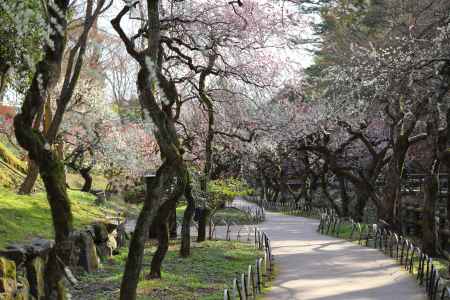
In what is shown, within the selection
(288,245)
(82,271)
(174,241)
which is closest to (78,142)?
(174,241)

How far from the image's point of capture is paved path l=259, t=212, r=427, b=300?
33.2ft

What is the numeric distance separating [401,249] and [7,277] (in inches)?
454

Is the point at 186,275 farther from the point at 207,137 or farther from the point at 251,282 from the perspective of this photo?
the point at 207,137

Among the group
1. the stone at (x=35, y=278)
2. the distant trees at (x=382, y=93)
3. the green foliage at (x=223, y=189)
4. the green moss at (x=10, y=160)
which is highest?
the distant trees at (x=382, y=93)

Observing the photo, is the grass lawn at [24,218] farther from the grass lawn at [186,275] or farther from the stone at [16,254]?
the grass lawn at [186,275]

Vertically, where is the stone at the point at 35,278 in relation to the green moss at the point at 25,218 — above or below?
below

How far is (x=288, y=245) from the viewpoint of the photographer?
59.8 feet

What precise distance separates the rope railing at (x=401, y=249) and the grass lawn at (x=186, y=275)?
154 inches

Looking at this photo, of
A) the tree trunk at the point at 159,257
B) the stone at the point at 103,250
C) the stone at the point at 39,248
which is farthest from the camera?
the stone at the point at 103,250

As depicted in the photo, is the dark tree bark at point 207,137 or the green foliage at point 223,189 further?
the green foliage at point 223,189

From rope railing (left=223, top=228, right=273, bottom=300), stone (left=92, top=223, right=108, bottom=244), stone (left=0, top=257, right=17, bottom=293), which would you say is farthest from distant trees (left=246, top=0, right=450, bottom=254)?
stone (left=92, top=223, right=108, bottom=244)

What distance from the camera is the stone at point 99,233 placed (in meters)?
13.2

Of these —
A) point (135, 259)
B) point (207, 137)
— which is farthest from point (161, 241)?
point (207, 137)

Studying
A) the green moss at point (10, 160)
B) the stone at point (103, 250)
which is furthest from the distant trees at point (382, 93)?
the green moss at point (10, 160)
